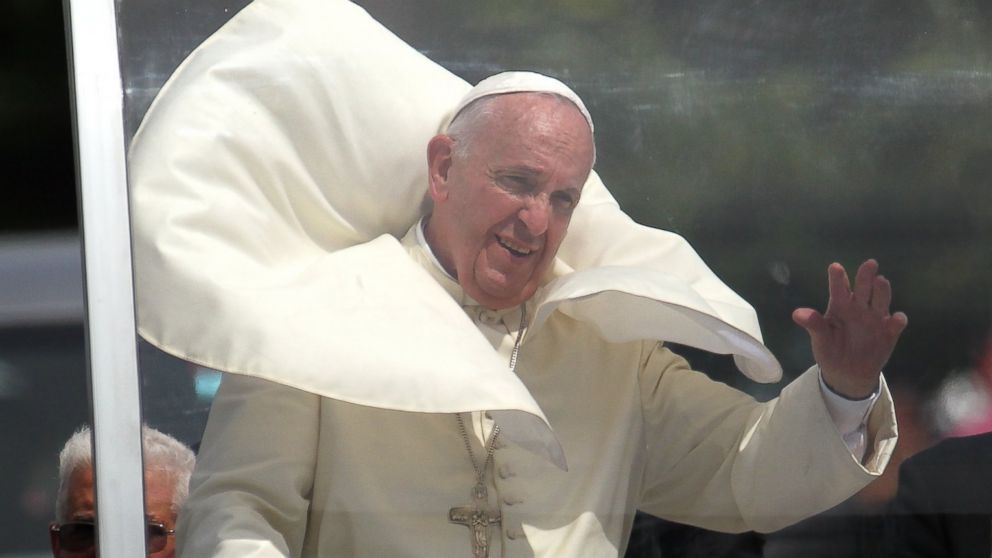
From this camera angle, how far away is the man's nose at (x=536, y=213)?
70.1 inches

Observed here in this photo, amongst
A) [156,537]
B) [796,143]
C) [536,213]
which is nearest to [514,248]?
[536,213]

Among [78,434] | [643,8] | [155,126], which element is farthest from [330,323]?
[643,8]

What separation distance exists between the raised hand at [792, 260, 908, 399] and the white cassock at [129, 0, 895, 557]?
0.21 feet

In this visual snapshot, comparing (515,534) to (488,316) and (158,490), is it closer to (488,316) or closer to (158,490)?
(488,316)

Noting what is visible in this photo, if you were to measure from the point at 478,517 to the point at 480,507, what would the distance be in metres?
0.02

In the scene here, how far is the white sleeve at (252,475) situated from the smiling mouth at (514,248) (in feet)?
1.12

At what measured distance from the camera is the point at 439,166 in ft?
6.17

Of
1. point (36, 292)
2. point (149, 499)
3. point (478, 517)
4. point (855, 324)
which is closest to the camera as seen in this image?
point (149, 499)

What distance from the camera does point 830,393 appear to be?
1750 mm

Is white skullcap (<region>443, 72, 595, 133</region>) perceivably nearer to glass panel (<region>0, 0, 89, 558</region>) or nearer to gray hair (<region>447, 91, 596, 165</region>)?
gray hair (<region>447, 91, 596, 165</region>)

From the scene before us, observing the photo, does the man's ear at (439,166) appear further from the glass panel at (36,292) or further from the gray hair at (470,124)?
the glass panel at (36,292)

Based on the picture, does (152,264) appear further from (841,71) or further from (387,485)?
(841,71)

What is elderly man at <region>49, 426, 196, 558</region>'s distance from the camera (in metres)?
1.61

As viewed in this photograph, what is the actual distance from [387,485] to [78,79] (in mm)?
662
